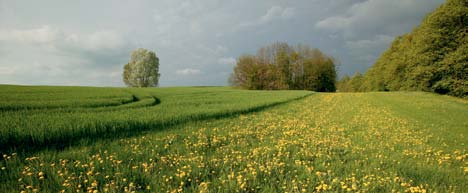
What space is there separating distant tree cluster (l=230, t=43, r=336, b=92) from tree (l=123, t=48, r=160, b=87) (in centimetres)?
2751

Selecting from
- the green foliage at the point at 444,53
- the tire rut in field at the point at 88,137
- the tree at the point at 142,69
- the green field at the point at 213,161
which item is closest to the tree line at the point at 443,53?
the green foliage at the point at 444,53

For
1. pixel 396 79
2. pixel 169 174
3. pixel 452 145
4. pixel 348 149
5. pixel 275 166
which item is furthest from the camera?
pixel 396 79

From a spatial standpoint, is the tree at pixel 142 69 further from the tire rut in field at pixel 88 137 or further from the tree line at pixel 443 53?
the tree line at pixel 443 53

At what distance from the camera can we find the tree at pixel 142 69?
232ft

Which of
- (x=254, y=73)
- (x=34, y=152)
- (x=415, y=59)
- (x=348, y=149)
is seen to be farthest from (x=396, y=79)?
(x=34, y=152)

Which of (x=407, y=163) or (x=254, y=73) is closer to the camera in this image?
(x=407, y=163)

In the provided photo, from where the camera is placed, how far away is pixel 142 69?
70.8 m

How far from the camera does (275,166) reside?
15.4 ft

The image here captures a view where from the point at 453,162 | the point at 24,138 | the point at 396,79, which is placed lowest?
the point at 453,162

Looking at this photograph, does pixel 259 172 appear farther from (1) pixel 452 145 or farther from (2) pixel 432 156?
(1) pixel 452 145

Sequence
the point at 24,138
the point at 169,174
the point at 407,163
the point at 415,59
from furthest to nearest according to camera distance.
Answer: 1. the point at 415,59
2. the point at 24,138
3. the point at 407,163
4. the point at 169,174

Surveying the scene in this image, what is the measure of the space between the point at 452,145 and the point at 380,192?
6.10m

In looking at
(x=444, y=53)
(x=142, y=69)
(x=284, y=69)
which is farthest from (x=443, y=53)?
(x=142, y=69)

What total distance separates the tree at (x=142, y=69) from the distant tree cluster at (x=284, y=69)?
27514 millimetres
